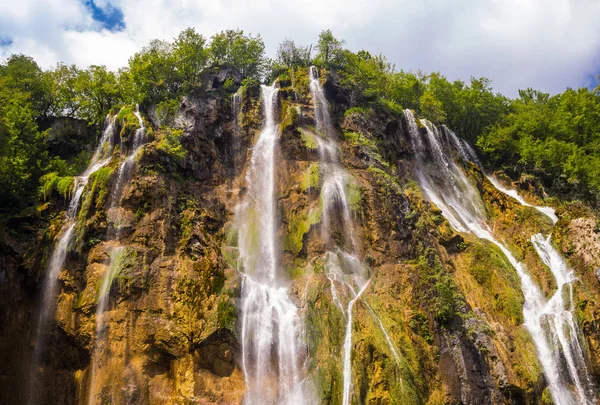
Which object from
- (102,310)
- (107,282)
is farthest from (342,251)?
(102,310)

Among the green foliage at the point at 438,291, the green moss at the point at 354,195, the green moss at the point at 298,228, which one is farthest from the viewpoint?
the green moss at the point at 354,195

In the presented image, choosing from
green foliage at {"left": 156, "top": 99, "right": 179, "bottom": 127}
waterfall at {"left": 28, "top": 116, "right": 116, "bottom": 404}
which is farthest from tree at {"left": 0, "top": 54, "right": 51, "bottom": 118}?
waterfall at {"left": 28, "top": 116, "right": 116, "bottom": 404}

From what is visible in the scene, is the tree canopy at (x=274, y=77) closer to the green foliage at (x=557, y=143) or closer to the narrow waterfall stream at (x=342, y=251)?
the green foliage at (x=557, y=143)

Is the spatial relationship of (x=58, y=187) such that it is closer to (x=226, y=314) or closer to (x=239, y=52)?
(x=226, y=314)

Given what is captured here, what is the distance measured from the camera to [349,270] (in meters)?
20.8

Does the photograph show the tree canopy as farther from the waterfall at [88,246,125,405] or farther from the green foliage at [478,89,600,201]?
the waterfall at [88,246,125,405]

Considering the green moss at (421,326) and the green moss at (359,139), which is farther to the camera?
the green moss at (359,139)

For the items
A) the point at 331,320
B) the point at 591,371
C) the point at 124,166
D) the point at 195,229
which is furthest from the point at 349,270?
the point at 124,166

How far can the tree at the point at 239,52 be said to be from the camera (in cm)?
3866

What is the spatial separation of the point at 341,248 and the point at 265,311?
5.45 meters

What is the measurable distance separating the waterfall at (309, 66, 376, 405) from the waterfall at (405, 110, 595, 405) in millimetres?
8352

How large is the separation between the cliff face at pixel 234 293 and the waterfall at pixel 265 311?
0.52 m

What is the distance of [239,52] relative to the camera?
3891 cm

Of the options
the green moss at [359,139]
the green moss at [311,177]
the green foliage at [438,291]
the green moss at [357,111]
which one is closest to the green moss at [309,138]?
the green moss at [311,177]
